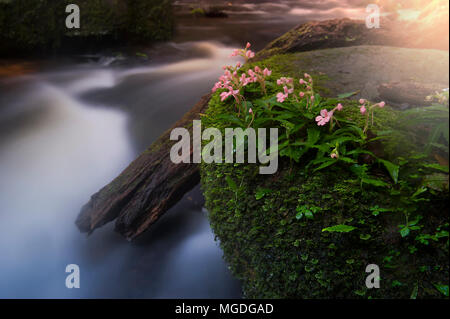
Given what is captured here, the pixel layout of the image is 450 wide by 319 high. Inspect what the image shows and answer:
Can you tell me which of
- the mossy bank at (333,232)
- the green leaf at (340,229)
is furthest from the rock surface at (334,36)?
the green leaf at (340,229)

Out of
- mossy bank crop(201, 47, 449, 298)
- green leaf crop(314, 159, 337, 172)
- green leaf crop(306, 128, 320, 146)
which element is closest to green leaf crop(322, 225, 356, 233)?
mossy bank crop(201, 47, 449, 298)

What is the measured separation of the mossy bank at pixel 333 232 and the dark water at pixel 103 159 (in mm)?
803

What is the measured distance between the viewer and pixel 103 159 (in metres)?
3.31

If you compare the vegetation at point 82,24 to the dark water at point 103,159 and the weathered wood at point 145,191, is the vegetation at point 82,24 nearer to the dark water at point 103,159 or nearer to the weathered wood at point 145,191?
the dark water at point 103,159

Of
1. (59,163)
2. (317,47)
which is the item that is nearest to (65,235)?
(59,163)

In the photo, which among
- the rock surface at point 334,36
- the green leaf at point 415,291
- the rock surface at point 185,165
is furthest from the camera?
the rock surface at point 334,36

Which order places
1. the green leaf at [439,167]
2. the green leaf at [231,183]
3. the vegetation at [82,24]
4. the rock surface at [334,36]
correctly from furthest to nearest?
the vegetation at [82,24] < the rock surface at [334,36] < the green leaf at [231,183] < the green leaf at [439,167]

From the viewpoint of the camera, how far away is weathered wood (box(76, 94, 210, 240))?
2520 mm

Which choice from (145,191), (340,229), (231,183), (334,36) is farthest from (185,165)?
(334,36)

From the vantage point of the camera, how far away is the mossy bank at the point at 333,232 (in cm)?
140

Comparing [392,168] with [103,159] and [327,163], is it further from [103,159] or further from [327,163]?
[103,159]

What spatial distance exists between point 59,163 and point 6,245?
81cm

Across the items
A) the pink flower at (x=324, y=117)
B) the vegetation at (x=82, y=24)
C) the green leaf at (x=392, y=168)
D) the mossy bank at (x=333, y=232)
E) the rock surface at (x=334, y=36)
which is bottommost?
the mossy bank at (x=333, y=232)

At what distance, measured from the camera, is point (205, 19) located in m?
4.47
